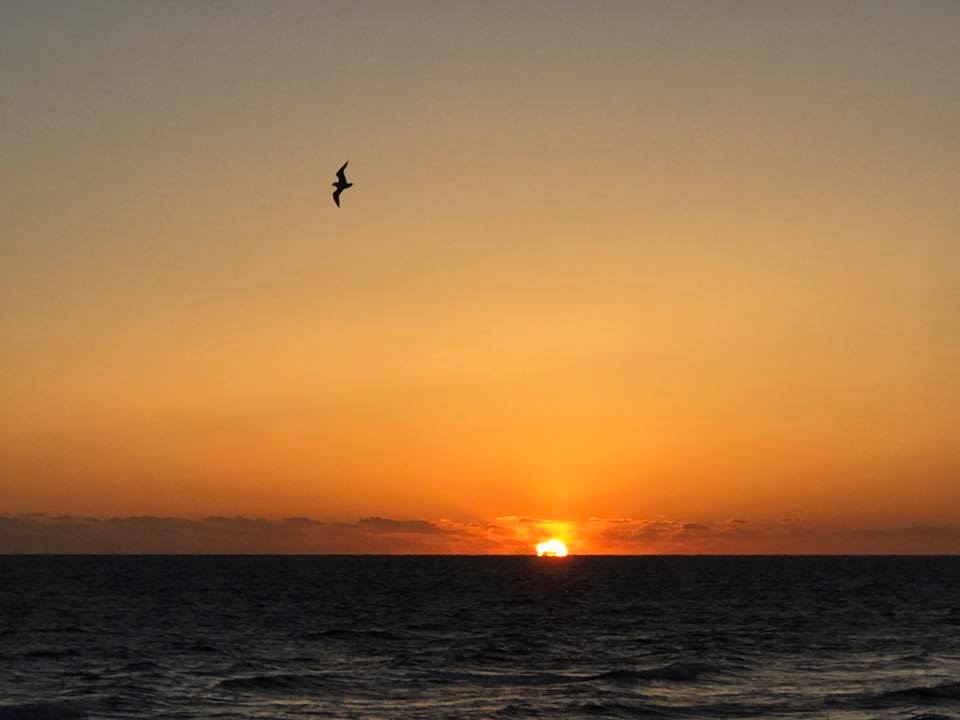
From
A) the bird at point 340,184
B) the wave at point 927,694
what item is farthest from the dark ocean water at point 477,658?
the bird at point 340,184

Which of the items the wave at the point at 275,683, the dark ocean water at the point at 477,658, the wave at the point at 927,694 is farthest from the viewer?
the wave at the point at 275,683

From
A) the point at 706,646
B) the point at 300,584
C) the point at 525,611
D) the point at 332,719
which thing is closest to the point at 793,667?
the point at 706,646

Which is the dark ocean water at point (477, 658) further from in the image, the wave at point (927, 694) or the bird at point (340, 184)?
the bird at point (340, 184)

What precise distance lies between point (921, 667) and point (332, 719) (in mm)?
29428

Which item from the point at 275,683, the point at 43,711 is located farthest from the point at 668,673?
the point at 43,711

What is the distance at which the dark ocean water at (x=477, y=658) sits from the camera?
46094 millimetres

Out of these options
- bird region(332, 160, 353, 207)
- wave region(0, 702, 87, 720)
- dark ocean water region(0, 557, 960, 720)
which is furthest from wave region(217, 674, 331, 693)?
bird region(332, 160, 353, 207)

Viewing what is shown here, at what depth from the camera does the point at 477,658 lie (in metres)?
61.9

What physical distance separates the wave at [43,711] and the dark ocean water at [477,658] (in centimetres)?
17

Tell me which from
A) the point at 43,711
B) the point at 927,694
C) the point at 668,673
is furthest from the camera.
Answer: the point at 668,673

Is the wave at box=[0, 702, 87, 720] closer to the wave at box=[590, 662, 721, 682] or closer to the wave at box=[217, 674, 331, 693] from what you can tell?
the wave at box=[217, 674, 331, 693]

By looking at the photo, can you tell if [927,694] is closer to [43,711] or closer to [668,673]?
[668,673]

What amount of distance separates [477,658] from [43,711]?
24020 millimetres

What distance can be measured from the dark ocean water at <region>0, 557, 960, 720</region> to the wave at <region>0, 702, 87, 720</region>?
0.57 ft
